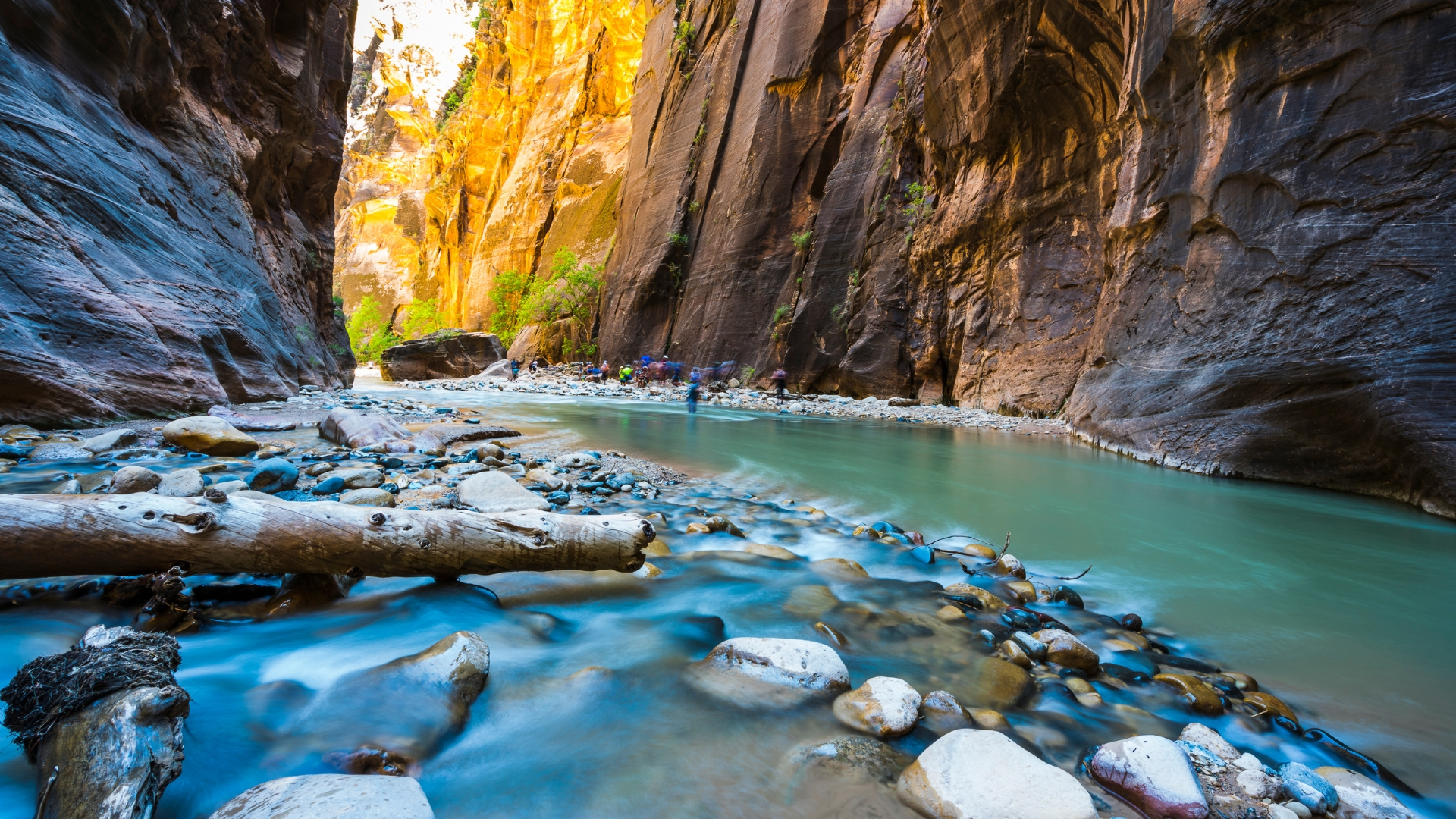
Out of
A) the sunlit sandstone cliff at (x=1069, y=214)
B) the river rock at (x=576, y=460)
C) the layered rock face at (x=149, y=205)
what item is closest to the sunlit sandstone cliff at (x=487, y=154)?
the sunlit sandstone cliff at (x=1069, y=214)

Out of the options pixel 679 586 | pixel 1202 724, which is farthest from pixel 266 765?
pixel 1202 724

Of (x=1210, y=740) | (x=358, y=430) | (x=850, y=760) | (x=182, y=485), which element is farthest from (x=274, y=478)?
(x=1210, y=740)

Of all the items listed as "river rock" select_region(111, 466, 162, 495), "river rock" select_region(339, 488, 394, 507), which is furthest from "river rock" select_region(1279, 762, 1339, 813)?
"river rock" select_region(111, 466, 162, 495)

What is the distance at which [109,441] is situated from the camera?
412cm

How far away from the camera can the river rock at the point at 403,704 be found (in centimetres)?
141

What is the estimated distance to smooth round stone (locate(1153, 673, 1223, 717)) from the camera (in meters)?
1.85

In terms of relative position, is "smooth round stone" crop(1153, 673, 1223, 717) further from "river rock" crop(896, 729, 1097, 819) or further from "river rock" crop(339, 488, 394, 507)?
"river rock" crop(339, 488, 394, 507)

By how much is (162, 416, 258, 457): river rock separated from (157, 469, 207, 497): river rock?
1.82 meters

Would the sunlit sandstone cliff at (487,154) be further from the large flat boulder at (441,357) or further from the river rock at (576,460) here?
the river rock at (576,460)

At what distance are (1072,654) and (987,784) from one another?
3.34 feet

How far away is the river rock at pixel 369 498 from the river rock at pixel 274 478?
0.51 meters

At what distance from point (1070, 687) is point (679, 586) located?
1594mm

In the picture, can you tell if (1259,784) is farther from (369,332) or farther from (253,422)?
(369,332)

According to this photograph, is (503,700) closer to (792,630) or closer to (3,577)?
(792,630)
